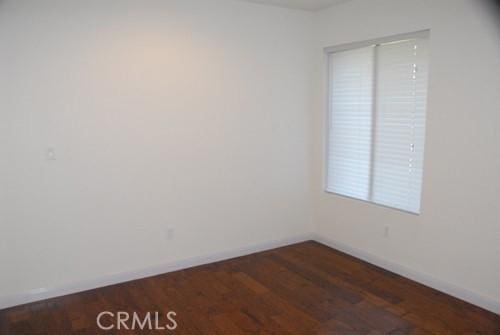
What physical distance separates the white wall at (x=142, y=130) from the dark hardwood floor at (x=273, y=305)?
0.95 feet

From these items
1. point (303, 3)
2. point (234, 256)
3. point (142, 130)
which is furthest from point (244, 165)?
point (303, 3)

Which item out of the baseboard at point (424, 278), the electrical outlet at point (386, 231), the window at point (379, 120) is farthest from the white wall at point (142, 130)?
the electrical outlet at point (386, 231)

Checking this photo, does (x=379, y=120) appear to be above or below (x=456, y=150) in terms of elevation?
above

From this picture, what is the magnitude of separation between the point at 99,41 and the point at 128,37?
236mm

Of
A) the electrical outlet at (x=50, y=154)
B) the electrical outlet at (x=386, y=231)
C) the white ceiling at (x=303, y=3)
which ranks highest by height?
the white ceiling at (x=303, y=3)

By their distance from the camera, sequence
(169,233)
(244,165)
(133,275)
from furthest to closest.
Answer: (244,165)
(169,233)
(133,275)

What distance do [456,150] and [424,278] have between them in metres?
1.14

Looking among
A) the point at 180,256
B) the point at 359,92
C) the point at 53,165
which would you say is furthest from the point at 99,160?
the point at 359,92

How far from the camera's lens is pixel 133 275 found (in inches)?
136

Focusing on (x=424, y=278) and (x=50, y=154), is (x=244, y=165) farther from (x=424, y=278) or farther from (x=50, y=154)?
(x=424, y=278)

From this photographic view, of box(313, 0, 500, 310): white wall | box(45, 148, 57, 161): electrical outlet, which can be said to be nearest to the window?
box(313, 0, 500, 310): white wall

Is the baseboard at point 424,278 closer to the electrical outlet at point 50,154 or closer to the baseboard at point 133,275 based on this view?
the baseboard at point 133,275

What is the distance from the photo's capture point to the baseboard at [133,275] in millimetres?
3023

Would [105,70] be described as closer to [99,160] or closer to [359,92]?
[99,160]
